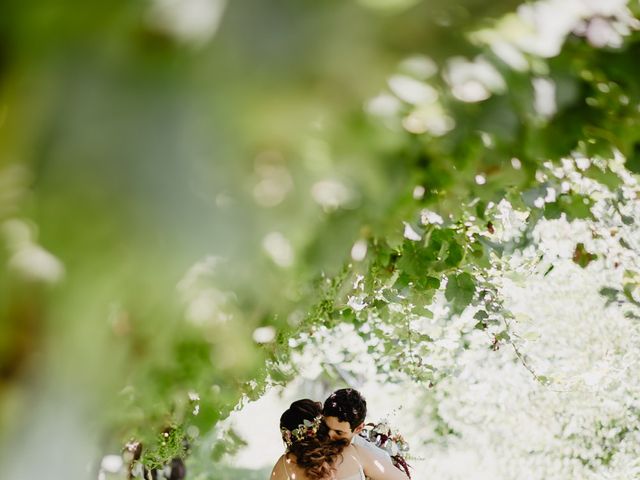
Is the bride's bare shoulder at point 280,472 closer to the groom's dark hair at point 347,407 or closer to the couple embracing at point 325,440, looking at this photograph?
the couple embracing at point 325,440

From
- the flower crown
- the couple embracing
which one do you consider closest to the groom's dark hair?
the couple embracing

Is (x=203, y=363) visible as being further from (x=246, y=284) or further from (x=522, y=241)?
(x=522, y=241)

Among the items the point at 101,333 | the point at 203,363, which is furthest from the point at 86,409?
the point at 203,363

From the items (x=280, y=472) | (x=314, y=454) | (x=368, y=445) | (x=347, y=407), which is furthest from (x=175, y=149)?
(x=368, y=445)

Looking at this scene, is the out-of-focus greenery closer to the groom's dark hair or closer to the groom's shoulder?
the groom's dark hair

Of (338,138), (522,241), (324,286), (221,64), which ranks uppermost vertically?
(221,64)

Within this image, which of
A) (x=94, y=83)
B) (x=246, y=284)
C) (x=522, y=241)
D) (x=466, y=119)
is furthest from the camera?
(x=522, y=241)

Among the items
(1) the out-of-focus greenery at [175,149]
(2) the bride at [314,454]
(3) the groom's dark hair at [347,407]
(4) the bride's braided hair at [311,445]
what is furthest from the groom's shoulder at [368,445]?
(1) the out-of-focus greenery at [175,149]

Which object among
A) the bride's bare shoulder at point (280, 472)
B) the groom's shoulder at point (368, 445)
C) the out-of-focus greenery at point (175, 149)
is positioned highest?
the out-of-focus greenery at point (175, 149)
